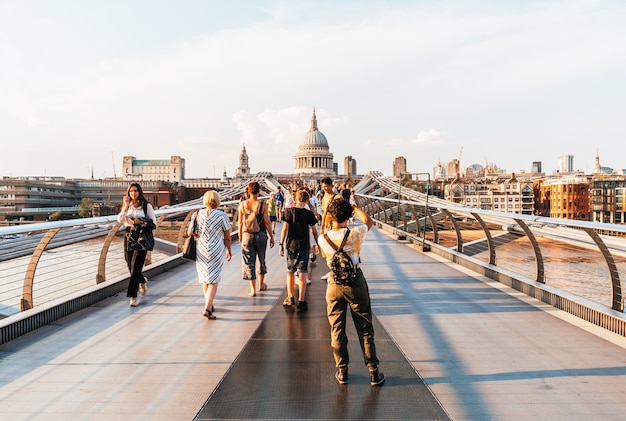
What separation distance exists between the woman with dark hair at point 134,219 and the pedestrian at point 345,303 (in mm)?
2738

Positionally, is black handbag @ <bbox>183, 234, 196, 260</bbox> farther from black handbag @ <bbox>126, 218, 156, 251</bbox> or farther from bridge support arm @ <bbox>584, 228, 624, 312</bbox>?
bridge support arm @ <bbox>584, 228, 624, 312</bbox>

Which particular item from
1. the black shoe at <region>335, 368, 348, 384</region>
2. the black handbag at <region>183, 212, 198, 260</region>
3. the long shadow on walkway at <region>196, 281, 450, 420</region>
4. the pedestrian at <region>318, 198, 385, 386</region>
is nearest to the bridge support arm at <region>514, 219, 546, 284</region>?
the long shadow on walkway at <region>196, 281, 450, 420</region>

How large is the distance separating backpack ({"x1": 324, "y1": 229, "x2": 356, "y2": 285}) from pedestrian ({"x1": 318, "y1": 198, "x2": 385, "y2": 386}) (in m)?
0.02

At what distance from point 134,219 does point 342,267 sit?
2946mm

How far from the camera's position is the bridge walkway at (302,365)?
299 cm

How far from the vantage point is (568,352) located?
3.94m

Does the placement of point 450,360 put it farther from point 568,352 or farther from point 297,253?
point 297,253

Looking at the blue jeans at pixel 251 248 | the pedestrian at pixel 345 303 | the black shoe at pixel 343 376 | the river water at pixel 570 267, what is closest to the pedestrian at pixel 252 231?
the blue jeans at pixel 251 248

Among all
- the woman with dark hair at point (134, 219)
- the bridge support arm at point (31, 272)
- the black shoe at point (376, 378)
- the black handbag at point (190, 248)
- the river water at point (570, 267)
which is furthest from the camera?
the river water at point (570, 267)

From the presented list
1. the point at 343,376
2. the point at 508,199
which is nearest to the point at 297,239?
the point at 343,376

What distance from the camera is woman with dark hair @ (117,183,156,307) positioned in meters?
5.44

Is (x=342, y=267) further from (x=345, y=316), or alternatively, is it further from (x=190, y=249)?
(x=190, y=249)

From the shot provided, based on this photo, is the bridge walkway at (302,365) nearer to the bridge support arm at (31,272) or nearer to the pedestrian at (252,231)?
the bridge support arm at (31,272)

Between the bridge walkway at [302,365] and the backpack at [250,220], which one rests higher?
the backpack at [250,220]
